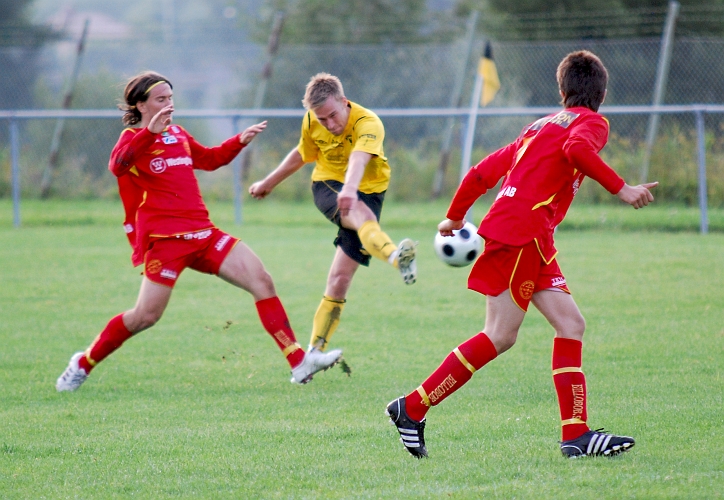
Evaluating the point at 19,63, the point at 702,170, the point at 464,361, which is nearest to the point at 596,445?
the point at 464,361

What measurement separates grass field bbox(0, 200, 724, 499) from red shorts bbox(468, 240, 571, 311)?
75 cm

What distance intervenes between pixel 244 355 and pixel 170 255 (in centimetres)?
140

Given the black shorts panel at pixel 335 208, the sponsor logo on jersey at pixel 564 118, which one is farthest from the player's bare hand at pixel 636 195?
the black shorts panel at pixel 335 208

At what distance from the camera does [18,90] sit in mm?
19562

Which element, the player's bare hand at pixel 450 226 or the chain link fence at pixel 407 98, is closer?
the player's bare hand at pixel 450 226

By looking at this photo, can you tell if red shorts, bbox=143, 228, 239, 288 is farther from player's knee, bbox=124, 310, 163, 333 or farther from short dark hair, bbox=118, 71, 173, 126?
short dark hair, bbox=118, 71, 173, 126

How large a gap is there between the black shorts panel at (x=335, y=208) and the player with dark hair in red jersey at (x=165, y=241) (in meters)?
0.58

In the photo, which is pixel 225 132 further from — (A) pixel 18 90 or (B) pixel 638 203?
(B) pixel 638 203

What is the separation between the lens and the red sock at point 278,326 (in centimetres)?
575

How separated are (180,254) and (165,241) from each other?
13 centimetres

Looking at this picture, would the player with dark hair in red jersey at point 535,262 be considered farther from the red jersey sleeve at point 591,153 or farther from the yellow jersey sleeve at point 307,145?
the yellow jersey sleeve at point 307,145

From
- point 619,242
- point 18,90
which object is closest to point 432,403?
point 619,242

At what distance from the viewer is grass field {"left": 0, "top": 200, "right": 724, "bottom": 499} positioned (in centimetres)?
388

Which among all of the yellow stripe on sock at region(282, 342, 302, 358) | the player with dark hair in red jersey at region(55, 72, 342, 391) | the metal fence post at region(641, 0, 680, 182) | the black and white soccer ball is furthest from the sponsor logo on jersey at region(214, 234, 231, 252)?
the metal fence post at region(641, 0, 680, 182)
